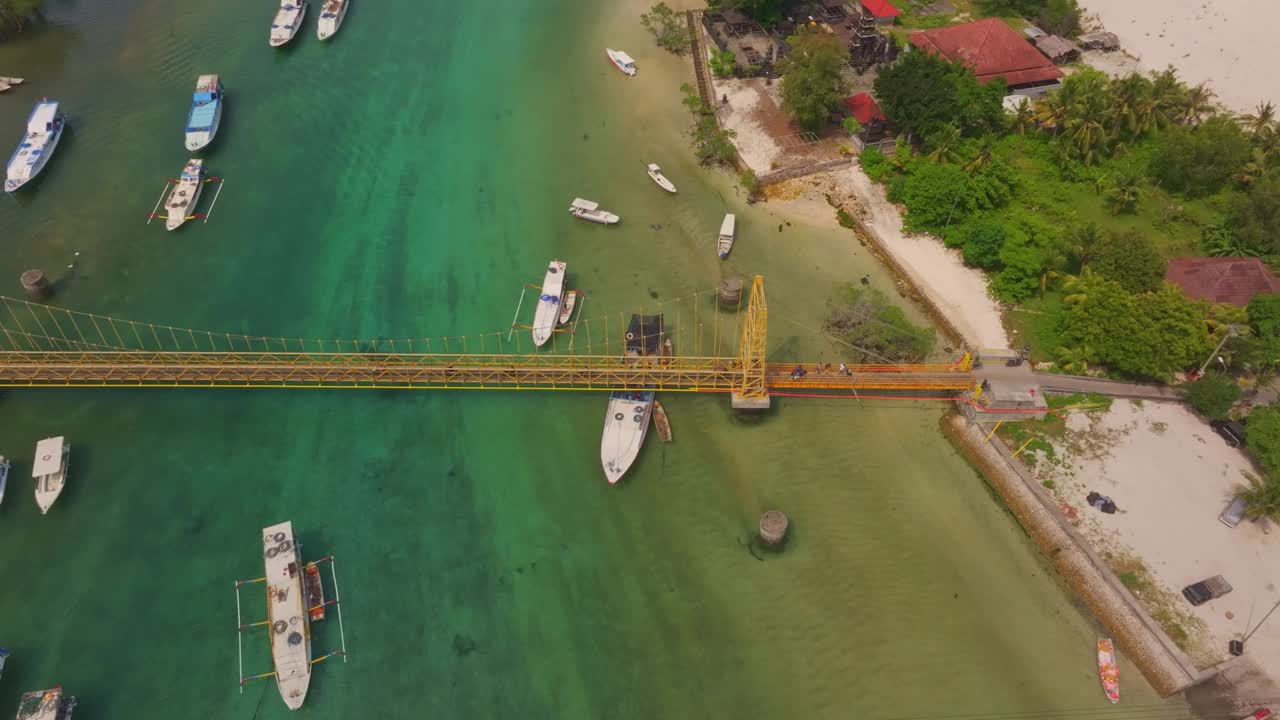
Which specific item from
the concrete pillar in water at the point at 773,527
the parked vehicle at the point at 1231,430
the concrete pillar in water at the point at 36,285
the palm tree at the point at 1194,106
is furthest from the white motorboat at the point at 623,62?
the parked vehicle at the point at 1231,430

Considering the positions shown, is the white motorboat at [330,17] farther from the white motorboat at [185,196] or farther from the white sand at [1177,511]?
the white sand at [1177,511]

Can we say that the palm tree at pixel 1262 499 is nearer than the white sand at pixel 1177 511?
No

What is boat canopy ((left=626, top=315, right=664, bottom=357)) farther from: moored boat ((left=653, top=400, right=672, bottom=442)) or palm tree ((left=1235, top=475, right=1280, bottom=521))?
palm tree ((left=1235, top=475, right=1280, bottom=521))

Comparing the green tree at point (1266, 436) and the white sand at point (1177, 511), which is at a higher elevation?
the green tree at point (1266, 436)

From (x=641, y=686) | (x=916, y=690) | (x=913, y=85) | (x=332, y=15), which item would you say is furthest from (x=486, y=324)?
(x=332, y=15)

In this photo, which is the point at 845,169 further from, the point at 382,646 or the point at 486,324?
the point at 382,646

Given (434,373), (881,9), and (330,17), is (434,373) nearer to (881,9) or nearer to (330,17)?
(330,17)

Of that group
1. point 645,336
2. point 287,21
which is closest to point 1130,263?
point 645,336
